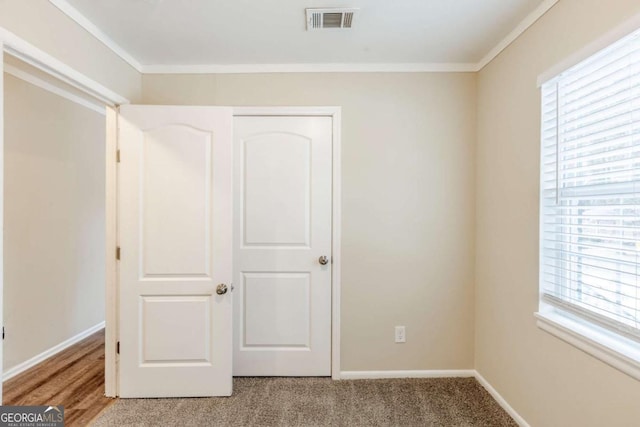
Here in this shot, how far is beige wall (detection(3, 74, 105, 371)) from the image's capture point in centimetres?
278

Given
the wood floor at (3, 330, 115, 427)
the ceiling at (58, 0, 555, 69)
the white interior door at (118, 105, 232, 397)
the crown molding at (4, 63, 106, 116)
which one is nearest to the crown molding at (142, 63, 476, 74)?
the ceiling at (58, 0, 555, 69)

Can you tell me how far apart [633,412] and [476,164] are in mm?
1728

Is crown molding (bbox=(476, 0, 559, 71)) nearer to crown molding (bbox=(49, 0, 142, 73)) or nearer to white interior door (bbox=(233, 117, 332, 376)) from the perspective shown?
white interior door (bbox=(233, 117, 332, 376))

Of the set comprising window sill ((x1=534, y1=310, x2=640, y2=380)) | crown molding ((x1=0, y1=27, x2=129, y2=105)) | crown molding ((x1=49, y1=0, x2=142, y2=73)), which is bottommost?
window sill ((x1=534, y1=310, x2=640, y2=380))

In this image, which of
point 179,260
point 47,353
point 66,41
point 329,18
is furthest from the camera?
point 47,353

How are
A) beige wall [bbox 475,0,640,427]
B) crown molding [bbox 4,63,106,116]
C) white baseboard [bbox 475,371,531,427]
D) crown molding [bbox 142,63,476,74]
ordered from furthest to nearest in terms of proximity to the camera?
crown molding [bbox 4,63,106,116] < crown molding [bbox 142,63,476,74] < white baseboard [bbox 475,371,531,427] < beige wall [bbox 475,0,640,427]

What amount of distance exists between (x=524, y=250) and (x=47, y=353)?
3.99 metres

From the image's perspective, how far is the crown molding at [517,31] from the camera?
1800 millimetres

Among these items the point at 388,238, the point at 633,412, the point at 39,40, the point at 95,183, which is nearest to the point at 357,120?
the point at 388,238

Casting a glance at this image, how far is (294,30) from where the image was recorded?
2094 mm

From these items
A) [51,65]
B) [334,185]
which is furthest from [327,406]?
[51,65]

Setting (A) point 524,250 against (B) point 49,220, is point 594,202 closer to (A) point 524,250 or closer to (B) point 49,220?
(A) point 524,250

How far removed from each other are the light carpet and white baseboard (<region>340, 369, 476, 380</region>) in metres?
0.04

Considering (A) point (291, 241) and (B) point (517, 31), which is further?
(A) point (291, 241)
